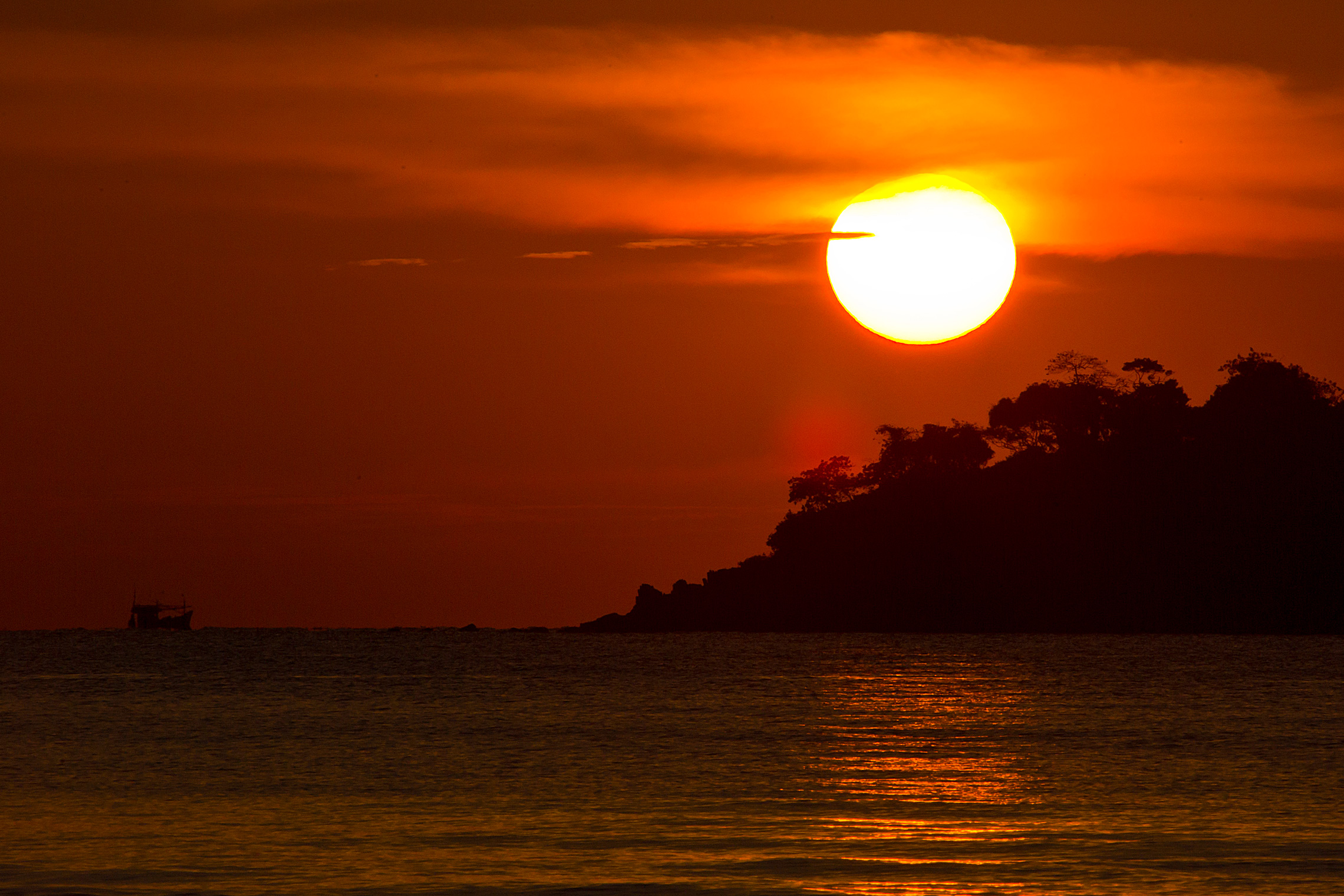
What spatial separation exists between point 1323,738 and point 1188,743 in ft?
19.7

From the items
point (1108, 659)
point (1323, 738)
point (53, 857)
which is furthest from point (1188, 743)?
point (1108, 659)

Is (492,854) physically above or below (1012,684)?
below

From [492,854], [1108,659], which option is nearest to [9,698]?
[492,854]

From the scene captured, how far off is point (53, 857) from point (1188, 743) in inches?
1613

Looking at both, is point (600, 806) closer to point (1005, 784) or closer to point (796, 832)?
point (796, 832)

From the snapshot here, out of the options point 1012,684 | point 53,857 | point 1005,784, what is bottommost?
point 53,857

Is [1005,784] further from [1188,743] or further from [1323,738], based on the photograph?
[1323,738]

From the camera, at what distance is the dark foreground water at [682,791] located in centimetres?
2872

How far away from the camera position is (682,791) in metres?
42.9

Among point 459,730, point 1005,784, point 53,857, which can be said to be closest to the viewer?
point 53,857

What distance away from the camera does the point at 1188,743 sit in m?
57.6

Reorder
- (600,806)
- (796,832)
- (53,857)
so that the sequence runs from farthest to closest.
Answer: (600,806) < (796,832) < (53,857)

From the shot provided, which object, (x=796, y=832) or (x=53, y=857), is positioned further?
(x=796, y=832)

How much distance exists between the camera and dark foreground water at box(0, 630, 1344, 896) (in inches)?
1131
